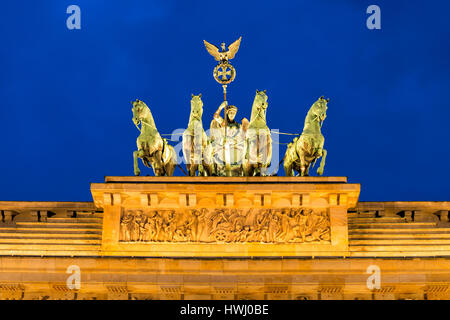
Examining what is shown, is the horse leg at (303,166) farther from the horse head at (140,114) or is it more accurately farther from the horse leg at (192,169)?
the horse head at (140,114)

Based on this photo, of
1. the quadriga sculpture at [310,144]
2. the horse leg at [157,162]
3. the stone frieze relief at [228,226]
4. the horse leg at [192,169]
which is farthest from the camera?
the horse leg at [192,169]

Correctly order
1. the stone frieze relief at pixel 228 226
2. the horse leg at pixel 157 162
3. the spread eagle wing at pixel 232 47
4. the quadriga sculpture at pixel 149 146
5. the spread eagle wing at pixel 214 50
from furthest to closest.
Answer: the spread eagle wing at pixel 214 50, the spread eagle wing at pixel 232 47, the horse leg at pixel 157 162, the quadriga sculpture at pixel 149 146, the stone frieze relief at pixel 228 226

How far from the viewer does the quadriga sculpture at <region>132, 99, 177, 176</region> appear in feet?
67.5

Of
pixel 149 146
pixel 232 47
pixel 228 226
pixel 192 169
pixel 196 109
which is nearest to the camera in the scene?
pixel 228 226

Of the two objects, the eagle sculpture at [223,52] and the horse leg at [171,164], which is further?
the eagle sculpture at [223,52]

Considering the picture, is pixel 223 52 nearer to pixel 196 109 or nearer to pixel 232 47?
pixel 232 47

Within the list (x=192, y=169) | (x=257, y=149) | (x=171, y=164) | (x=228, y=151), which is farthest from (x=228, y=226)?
(x=228, y=151)

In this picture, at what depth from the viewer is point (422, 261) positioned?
18.7 meters

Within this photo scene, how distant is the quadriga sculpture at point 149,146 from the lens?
20562 millimetres

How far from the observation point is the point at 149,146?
809 inches

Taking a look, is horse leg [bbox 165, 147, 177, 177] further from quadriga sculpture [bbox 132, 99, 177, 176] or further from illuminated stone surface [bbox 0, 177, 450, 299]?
illuminated stone surface [bbox 0, 177, 450, 299]

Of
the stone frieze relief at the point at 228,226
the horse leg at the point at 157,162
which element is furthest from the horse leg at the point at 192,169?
the stone frieze relief at the point at 228,226
